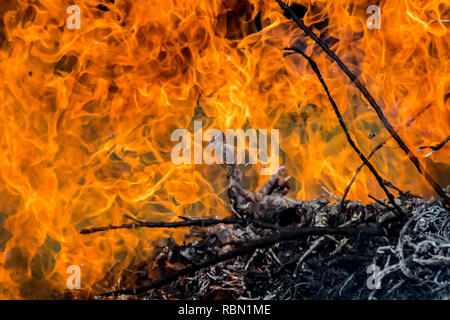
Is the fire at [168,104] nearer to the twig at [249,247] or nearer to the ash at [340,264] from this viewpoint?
the ash at [340,264]

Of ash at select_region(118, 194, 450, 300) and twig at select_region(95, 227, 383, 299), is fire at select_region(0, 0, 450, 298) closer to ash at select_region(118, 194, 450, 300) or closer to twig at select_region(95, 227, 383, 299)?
ash at select_region(118, 194, 450, 300)

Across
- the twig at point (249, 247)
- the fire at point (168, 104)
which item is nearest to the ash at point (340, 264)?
the twig at point (249, 247)

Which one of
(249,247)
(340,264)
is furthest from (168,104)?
(340,264)

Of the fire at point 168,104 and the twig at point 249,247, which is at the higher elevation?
the fire at point 168,104

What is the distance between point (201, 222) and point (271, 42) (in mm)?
2296

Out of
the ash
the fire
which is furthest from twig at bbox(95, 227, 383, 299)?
the fire

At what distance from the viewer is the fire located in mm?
3609

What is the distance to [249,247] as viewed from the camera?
203cm

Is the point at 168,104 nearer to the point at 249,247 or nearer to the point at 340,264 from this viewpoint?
the point at 249,247

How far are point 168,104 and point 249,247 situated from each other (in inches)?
89.2

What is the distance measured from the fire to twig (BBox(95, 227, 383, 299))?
1.46 m

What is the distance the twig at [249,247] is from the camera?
1.99 m

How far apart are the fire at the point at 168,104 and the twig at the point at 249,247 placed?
1460 millimetres
